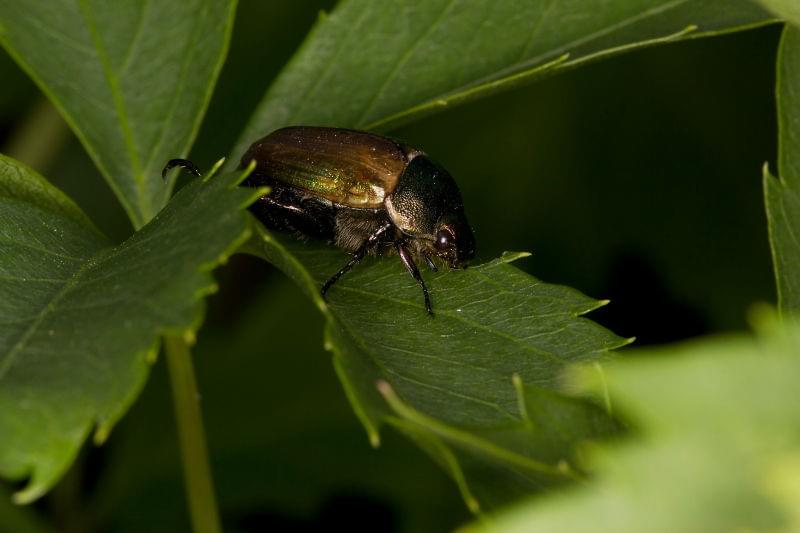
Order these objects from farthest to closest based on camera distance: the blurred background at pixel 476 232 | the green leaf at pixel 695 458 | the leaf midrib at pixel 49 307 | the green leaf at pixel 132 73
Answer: the blurred background at pixel 476 232, the green leaf at pixel 132 73, the leaf midrib at pixel 49 307, the green leaf at pixel 695 458

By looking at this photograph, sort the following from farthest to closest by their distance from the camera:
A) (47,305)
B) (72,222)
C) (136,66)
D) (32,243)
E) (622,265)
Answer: (622,265), (136,66), (72,222), (32,243), (47,305)

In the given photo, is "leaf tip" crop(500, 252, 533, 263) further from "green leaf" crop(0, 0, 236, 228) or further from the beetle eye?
"green leaf" crop(0, 0, 236, 228)

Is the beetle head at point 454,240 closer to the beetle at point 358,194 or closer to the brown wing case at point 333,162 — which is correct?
the beetle at point 358,194

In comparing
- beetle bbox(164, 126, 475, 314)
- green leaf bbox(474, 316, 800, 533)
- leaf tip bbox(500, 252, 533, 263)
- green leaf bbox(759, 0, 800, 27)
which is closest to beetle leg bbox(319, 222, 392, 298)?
beetle bbox(164, 126, 475, 314)

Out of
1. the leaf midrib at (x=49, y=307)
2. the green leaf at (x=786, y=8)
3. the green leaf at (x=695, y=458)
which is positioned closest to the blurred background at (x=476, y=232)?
the green leaf at (x=786, y=8)

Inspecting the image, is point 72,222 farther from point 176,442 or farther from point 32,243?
point 176,442

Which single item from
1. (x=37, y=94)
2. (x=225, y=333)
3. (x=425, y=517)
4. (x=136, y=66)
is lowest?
(x=425, y=517)

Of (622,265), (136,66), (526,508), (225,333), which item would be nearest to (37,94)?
(225,333)
